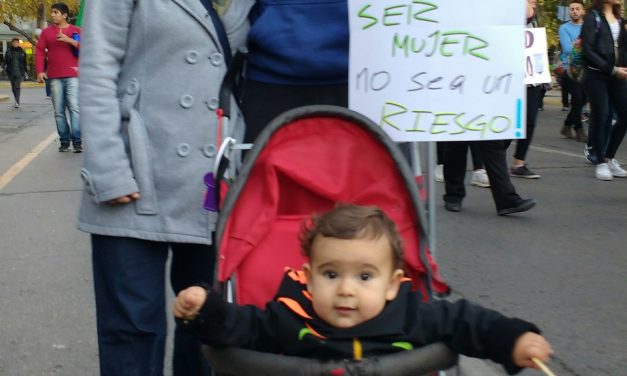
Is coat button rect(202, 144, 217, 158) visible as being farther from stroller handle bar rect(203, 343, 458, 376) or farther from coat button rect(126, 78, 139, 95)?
stroller handle bar rect(203, 343, 458, 376)

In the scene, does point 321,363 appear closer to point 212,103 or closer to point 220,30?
point 212,103

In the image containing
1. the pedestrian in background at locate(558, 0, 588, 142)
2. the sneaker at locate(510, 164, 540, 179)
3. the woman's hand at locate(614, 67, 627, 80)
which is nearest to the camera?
the woman's hand at locate(614, 67, 627, 80)

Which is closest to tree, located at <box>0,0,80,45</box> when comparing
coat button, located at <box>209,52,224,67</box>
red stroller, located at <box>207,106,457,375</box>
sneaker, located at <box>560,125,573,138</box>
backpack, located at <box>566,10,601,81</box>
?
sneaker, located at <box>560,125,573,138</box>

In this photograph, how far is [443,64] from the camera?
278 centimetres

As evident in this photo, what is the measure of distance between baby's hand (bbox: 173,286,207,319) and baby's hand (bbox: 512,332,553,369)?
2.53 feet

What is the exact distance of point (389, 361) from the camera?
230 cm

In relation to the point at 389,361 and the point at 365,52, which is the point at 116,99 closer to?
the point at 365,52

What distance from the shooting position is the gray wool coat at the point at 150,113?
2.70 meters

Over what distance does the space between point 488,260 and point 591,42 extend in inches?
157

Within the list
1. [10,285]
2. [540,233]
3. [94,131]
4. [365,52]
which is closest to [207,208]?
[94,131]

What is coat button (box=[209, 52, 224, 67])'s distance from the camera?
2804 millimetres

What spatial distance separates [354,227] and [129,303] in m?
0.78

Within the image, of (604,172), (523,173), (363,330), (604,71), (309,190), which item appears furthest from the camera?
(523,173)

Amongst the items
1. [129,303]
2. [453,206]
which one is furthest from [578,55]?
[129,303]
